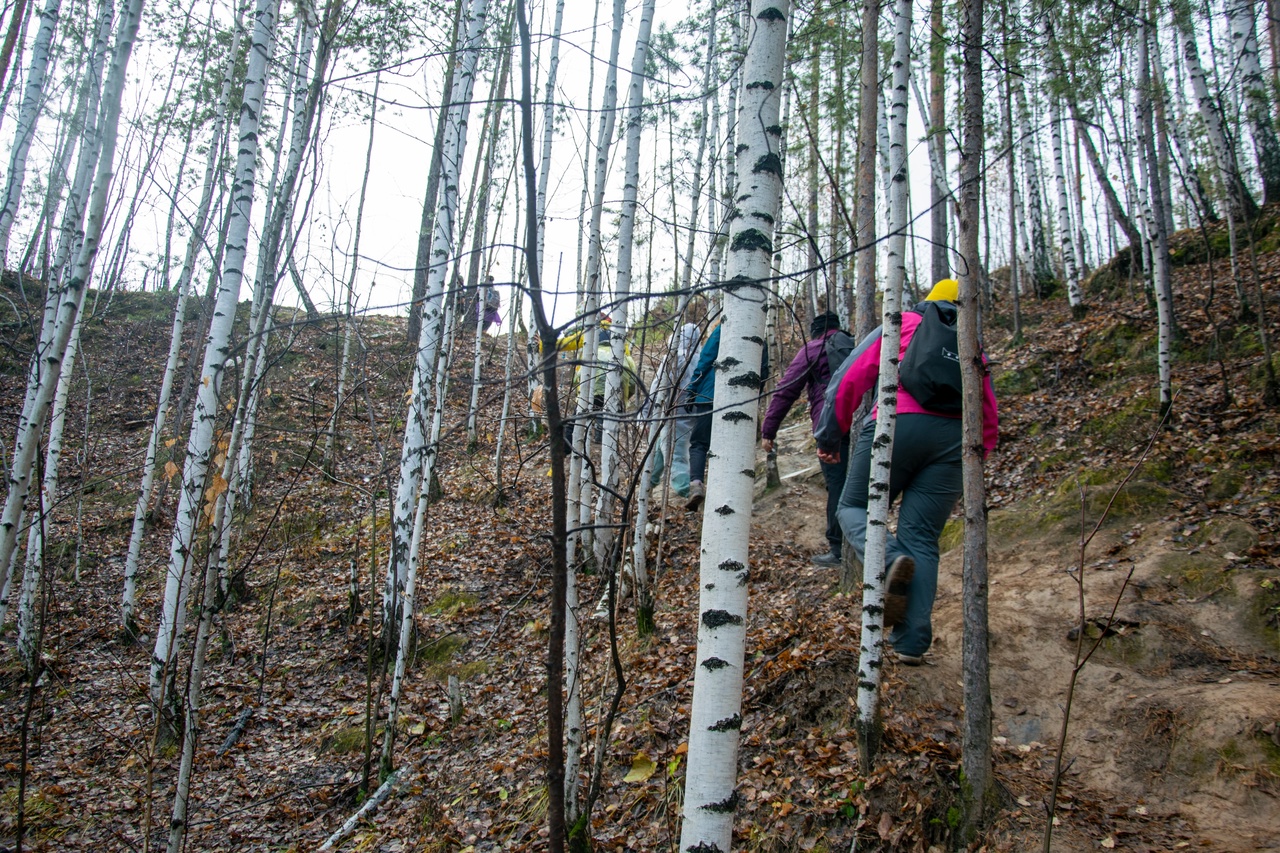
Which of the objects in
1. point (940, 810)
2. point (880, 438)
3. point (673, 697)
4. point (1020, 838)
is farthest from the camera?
point (673, 697)

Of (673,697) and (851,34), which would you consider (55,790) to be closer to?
(673,697)

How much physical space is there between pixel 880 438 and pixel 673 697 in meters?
2.13

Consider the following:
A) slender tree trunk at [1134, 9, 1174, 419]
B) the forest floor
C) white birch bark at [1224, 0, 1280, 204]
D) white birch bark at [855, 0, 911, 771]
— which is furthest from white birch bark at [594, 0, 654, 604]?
white birch bark at [1224, 0, 1280, 204]

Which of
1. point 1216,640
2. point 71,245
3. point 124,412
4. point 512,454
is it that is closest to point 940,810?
point 1216,640

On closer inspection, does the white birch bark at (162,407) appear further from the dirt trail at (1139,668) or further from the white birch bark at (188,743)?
the dirt trail at (1139,668)

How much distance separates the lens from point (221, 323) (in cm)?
448

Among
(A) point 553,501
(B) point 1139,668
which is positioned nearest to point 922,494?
(B) point 1139,668

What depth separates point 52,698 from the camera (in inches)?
232

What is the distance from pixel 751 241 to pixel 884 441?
1441mm

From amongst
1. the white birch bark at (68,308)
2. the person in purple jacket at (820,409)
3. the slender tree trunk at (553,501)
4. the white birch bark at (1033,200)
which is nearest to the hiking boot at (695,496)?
the person in purple jacket at (820,409)

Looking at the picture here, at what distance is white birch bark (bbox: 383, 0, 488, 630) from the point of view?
5426 mm

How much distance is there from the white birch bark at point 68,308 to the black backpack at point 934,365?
14.7 feet

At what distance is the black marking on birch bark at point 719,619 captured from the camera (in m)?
1.99

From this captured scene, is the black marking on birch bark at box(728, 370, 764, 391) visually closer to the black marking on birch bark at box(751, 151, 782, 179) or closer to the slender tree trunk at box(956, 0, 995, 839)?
the black marking on birch bark at box(751, 151, 782, 179)
